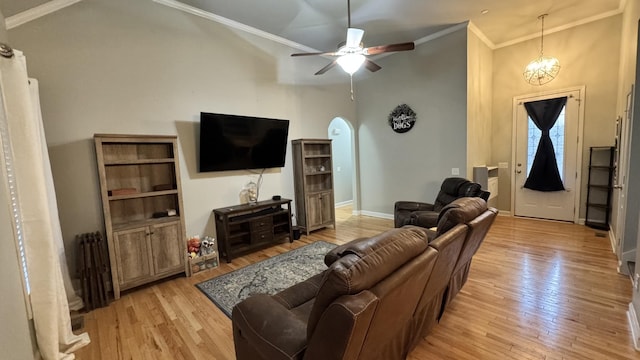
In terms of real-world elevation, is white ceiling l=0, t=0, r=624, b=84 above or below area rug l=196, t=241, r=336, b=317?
above

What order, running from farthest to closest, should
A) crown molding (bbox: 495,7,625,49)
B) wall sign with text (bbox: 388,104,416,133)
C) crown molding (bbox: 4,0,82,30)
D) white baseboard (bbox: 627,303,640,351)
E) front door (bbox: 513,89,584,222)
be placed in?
wall sign with text (bbox: 388,104,416,133) → front door (bbox: 513,89,584,222) → crown molding (bbox: 495,7,625,49) → crown molding (bbox: 4,0,82,30) → white baseboard (bbox: 627,303,640,351)

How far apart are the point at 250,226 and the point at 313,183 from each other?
5.78 feet

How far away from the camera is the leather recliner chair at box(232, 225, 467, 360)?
1025 mm

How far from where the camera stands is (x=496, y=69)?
17.9ft

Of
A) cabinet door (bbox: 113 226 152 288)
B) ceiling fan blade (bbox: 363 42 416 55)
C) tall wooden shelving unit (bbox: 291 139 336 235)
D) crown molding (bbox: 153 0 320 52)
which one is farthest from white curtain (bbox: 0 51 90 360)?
tall wooden shelving unit (bbox: 291 139 336 235)

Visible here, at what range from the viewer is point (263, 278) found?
3211 mm

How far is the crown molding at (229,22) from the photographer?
355cm

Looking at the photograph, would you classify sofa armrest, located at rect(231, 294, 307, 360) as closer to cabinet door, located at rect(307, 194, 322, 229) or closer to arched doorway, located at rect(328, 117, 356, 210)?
cabinet door, located at rect(307, 194, 322, 229)

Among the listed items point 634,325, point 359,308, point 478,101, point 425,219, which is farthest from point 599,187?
point 359,308

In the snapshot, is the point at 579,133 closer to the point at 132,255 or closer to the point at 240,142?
the point at 240,142

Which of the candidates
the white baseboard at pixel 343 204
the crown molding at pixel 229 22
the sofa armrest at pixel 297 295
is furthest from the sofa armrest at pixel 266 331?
the white baseboard at pixel 343 204

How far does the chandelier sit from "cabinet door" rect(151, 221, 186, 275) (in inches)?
244

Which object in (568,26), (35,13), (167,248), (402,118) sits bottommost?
(167,248)

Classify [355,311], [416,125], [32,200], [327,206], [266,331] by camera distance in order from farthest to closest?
[416,125]
[327,206]
[32,200]
[266,331]
[355,311]
